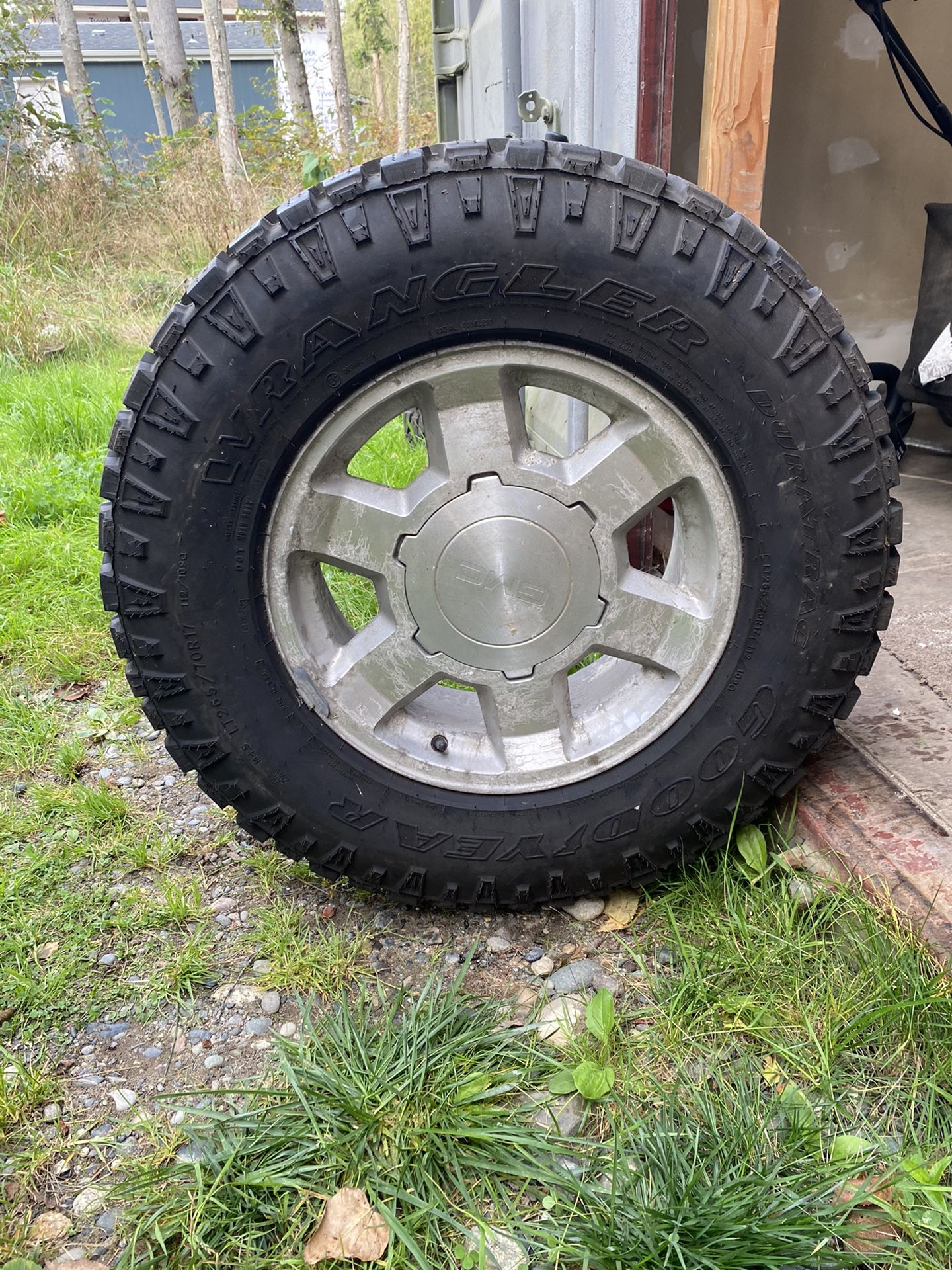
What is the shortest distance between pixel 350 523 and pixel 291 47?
49.3 feet

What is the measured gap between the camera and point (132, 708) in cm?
267

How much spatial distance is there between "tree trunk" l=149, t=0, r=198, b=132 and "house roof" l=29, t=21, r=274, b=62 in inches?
776

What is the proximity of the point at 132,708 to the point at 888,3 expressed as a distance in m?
3.90

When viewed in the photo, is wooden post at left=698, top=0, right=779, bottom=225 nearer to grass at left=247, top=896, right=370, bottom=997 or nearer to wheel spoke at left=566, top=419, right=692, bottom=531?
wheel spoke at left=566, top=419, right=692, bottom=531

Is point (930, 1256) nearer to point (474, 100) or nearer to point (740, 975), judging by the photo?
point (740, 975)

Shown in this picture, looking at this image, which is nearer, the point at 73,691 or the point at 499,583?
the point at 499,583

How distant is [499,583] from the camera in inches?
65.3

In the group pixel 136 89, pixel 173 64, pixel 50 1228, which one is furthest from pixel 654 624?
pixel 136 89

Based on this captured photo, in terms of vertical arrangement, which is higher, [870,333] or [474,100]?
[474,100]

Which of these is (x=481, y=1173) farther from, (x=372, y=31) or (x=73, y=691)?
(x=372, y=31)

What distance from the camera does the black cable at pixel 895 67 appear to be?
10.2 feet

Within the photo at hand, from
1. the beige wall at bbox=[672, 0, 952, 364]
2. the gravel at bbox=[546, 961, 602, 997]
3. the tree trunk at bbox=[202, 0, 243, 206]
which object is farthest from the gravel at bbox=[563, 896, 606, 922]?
the tree trunk at bbox=[202, 0, 243, 206]

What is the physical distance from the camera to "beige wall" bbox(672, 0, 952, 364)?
11.6 ft

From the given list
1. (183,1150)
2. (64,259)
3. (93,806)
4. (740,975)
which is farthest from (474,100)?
(64,259)
